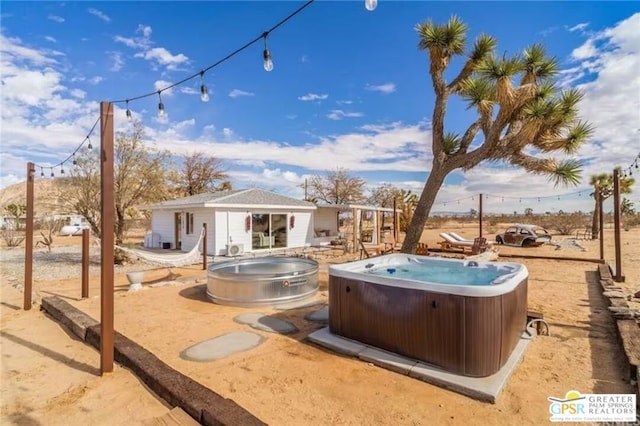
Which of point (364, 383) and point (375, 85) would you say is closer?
point (364, 383)

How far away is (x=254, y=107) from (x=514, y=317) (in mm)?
15312

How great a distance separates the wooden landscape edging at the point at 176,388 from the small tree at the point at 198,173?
24.0 metres

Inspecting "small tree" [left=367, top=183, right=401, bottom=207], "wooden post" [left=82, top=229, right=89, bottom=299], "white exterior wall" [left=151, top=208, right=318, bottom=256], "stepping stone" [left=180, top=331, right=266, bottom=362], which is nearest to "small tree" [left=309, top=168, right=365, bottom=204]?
"small tree" [left=367, top=183, right=401, bottom=207]

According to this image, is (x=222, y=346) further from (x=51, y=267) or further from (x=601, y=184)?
(x=601, y=184)

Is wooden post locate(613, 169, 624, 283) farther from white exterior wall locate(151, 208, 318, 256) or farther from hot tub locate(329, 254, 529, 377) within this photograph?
white exterior wall locate(151, 208, 318, 256)

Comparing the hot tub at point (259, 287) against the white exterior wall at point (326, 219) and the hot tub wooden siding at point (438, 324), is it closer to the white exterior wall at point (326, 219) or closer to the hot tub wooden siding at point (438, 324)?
the hot tub wooden siding at point (438, 324)

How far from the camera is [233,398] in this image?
129 inches

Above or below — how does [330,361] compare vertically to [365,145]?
below

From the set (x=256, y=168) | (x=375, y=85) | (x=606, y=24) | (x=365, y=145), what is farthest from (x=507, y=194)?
(x=256, y=168)

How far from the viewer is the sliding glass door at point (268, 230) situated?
14.8m

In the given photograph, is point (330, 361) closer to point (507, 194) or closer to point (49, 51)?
point (49, 51)

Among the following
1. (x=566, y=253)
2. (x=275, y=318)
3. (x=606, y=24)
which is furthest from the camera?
(x=566, y=253)

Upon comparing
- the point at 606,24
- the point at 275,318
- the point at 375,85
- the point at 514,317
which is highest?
the point at 375,85

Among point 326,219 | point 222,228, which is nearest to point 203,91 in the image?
point 222,228
